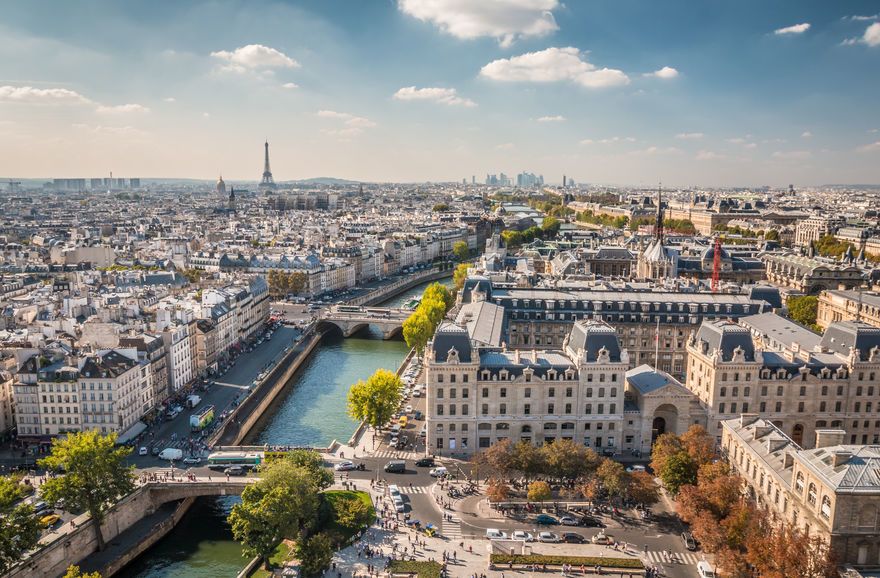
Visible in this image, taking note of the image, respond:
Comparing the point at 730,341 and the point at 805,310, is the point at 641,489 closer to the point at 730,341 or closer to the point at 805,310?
the point at 730,341

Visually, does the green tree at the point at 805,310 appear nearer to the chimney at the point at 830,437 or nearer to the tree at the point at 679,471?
the tree at the point at 679,471

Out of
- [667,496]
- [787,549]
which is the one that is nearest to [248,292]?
[667,496]

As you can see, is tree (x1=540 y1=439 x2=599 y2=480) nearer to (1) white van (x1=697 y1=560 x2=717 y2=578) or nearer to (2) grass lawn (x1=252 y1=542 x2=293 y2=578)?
(1) white van (x1=697 y1=560 x2=717 y2=578)

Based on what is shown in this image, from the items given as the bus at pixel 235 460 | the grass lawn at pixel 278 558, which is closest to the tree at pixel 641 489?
the grass lawn at pixel 278 558

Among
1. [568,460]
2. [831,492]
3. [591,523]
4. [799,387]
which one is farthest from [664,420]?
[831,492]

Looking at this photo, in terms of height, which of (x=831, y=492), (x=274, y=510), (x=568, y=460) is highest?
(x=831, y=492)

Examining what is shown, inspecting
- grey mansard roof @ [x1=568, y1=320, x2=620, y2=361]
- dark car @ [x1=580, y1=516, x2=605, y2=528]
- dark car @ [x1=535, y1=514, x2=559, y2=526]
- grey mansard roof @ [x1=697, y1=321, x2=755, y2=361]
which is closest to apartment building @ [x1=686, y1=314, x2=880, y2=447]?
grey mansard roof @ [x1=697, y1=321, x2=755, y2=361]

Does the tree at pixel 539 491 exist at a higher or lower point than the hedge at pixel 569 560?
higher
